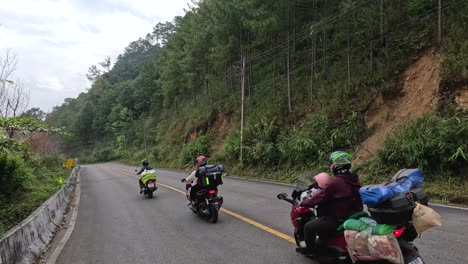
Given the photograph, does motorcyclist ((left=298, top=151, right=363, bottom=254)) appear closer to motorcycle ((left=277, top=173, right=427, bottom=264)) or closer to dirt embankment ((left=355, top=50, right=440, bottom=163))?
motorcycle ((left=277, top=173, right=427, bottom=264))

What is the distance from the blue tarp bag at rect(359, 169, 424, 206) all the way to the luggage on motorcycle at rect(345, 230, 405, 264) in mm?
357

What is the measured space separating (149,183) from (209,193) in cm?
555

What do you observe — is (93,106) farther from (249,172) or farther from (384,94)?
(384,94)

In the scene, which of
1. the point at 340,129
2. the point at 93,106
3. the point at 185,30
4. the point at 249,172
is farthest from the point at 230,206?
the point at 93,106

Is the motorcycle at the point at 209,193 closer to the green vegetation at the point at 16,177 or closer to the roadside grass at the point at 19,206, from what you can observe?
the green vegetation at the point at 16,177

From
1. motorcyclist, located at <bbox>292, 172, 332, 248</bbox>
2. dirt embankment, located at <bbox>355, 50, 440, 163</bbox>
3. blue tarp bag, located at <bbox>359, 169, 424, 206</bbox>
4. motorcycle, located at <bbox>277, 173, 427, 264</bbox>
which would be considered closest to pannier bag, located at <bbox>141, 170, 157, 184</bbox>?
dirt embankment, located at <bbox>355, 50, 440, 163</bbox>

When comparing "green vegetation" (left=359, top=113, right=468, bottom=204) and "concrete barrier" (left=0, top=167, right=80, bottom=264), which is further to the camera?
"green vegetation" (left=359, top=113, right=468, bottom=204)

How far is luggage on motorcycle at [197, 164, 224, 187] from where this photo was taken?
8375 millimetres

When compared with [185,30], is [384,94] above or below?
below

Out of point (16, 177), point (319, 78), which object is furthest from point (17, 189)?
point (319, 78)

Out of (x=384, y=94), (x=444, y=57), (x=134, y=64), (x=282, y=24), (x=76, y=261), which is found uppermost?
(x=134, y=64)

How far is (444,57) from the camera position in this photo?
48.2 feet

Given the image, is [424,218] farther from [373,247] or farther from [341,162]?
[341,162]

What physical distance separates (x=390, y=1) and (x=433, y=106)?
9.20 m
